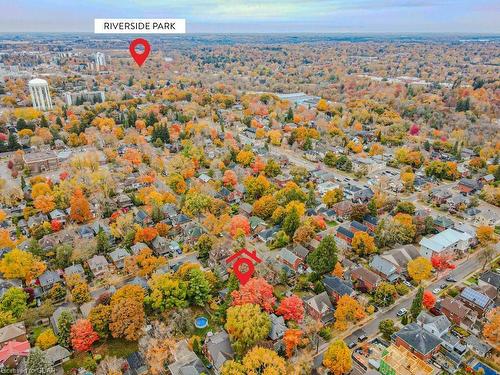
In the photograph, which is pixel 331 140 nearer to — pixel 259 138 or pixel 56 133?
pixel 259 138

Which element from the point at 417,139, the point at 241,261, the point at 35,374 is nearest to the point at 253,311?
the point at 241,261

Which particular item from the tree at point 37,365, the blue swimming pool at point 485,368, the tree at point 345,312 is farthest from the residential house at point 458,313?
the tree at point 37,365

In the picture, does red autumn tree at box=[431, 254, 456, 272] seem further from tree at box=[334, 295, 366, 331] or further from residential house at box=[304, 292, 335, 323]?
residential house at box=[304, 292, 335, 323]

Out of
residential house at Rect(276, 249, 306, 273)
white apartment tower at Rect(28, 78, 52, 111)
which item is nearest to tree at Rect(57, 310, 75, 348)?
residential house at Rect(276, 249, 306, 273)

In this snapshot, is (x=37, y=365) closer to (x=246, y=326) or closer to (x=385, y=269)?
(x=246, y=326)

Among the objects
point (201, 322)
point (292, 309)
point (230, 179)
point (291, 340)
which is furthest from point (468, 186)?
point (201, 322)

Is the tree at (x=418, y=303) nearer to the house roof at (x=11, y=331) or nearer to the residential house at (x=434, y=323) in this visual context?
the residential house at (x=434, y=323)
